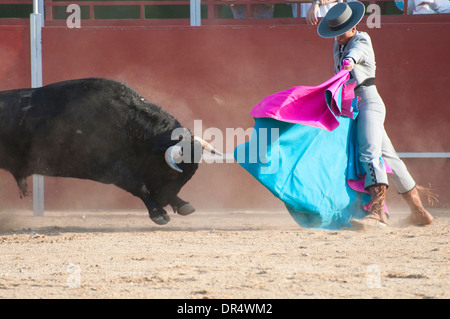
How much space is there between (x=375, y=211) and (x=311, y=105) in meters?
0.80

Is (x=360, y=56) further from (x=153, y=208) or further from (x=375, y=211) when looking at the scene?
(x=153, y=208)

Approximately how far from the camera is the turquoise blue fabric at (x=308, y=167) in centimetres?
434

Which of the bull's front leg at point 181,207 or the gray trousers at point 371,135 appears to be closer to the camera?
the gray trousers at point 371,135

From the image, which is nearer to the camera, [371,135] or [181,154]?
[371,135]

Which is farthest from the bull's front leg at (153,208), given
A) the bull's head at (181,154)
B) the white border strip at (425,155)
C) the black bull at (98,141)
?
the white border strip at (425,155)

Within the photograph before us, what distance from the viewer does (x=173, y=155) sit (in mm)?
4711

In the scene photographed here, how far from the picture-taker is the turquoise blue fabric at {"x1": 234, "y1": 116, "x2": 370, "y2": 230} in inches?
171

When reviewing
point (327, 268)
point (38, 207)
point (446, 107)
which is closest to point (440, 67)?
point (446, 107)

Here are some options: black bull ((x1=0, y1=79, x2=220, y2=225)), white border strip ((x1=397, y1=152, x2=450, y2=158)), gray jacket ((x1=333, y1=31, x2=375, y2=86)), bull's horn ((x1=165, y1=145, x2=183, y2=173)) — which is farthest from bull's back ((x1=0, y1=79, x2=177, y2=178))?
Result: white border strip ((x1=397, y1=152, x2=450, y2=158))

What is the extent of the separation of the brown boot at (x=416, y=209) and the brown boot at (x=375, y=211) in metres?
0.26

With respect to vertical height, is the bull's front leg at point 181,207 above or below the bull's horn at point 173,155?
below

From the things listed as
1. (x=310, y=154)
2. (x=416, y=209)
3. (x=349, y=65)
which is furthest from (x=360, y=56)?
(x=416, y=209)

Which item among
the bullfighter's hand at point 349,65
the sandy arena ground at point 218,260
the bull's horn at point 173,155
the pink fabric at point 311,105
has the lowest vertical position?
the sandy arena ground at point 218,260

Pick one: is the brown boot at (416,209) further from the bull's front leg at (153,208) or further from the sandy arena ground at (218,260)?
the bull's front leg at (153,208)
